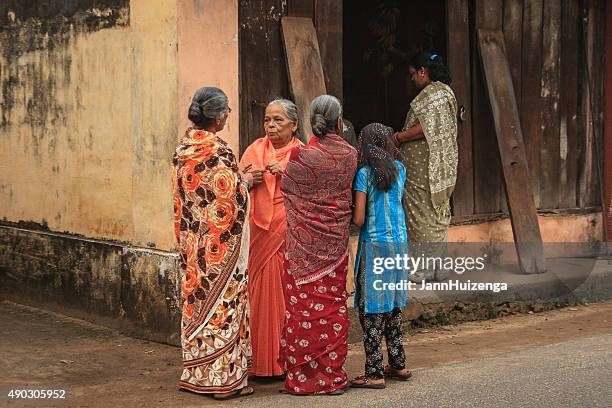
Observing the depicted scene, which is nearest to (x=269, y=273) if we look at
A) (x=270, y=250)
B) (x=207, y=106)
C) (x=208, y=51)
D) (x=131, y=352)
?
(x=270, y=250)

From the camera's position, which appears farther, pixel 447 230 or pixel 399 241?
pixel 447 230

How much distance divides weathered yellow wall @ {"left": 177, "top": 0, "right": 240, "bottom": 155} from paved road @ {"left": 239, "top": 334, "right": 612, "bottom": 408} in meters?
2.24

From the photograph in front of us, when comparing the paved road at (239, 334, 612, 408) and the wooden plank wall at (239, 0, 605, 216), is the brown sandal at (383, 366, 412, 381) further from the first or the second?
the wooden plank wall at (239, 0, 605, 216)

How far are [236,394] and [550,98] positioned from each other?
5177 mm

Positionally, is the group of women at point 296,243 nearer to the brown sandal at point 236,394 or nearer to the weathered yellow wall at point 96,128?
the brown sandal at point 236,394

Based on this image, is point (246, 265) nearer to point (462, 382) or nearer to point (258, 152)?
point (258, 152)

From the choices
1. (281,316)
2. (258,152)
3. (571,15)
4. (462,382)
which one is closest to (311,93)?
(258,152)

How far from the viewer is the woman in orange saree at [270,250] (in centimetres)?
634

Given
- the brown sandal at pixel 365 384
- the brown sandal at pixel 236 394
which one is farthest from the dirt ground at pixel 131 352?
the brown sandal at pixel 365 384

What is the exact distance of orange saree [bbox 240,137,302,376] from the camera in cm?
636

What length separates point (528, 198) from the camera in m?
9.13

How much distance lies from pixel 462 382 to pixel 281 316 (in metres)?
1.13

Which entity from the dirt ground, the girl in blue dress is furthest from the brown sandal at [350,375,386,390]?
the dirt ground

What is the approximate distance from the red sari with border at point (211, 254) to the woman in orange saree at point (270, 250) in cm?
37
